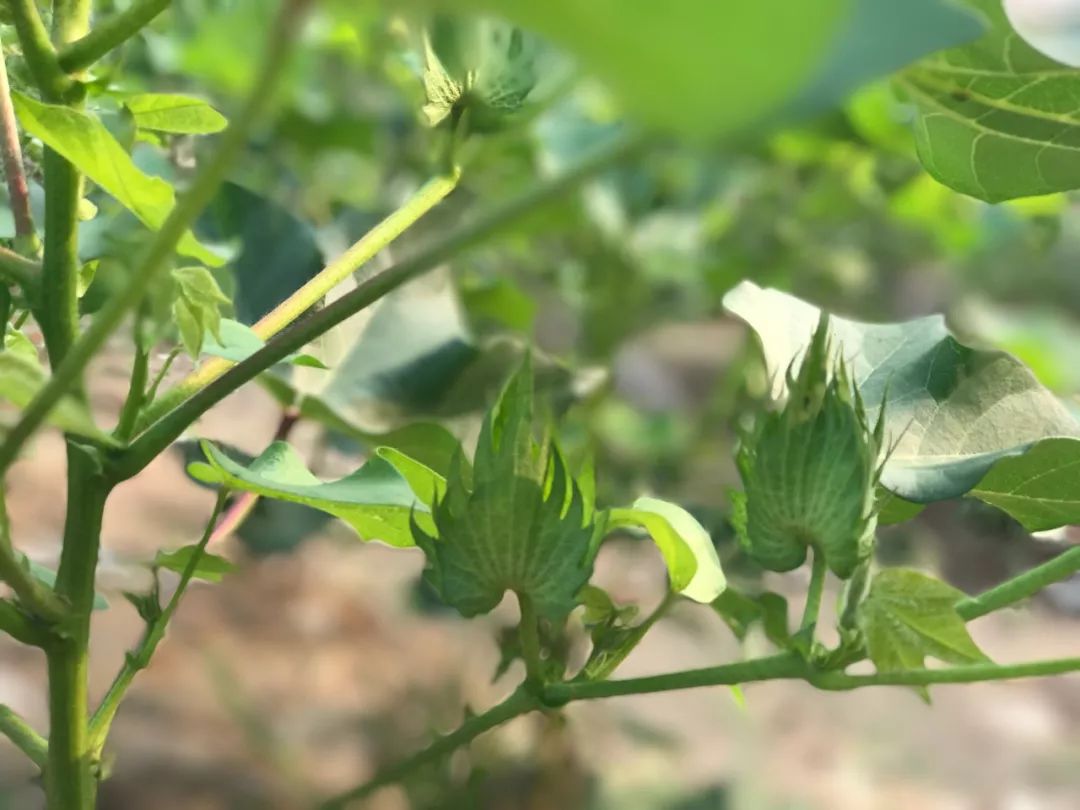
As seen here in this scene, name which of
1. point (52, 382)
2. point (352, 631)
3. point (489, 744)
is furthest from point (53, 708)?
point (352, 631)

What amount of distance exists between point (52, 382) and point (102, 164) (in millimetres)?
84

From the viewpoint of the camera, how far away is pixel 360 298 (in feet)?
0.65

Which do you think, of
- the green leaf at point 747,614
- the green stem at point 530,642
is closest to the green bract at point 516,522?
the green stem at point 530,642

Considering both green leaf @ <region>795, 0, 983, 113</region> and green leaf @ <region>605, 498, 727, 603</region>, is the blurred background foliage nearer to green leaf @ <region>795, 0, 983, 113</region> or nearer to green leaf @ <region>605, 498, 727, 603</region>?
green leaf @ <region>605, 498, 727, 603</region>

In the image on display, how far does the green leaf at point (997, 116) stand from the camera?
253mm

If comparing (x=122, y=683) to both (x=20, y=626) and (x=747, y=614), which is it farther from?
(x=747, y=614)

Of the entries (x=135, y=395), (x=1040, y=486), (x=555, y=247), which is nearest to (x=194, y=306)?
(x=135, y=395)

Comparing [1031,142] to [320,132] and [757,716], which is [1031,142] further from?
[757,716]

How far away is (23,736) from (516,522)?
0.48 ft

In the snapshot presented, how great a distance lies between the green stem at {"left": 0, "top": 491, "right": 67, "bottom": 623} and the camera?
0.65ft

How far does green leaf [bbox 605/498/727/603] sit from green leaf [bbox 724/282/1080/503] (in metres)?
0.05

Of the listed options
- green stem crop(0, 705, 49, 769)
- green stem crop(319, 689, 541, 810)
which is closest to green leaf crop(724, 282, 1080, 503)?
green stem crop(319, 689, 541, 810)

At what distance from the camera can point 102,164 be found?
222 mm

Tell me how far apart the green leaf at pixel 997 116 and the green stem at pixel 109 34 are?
0.56ft
